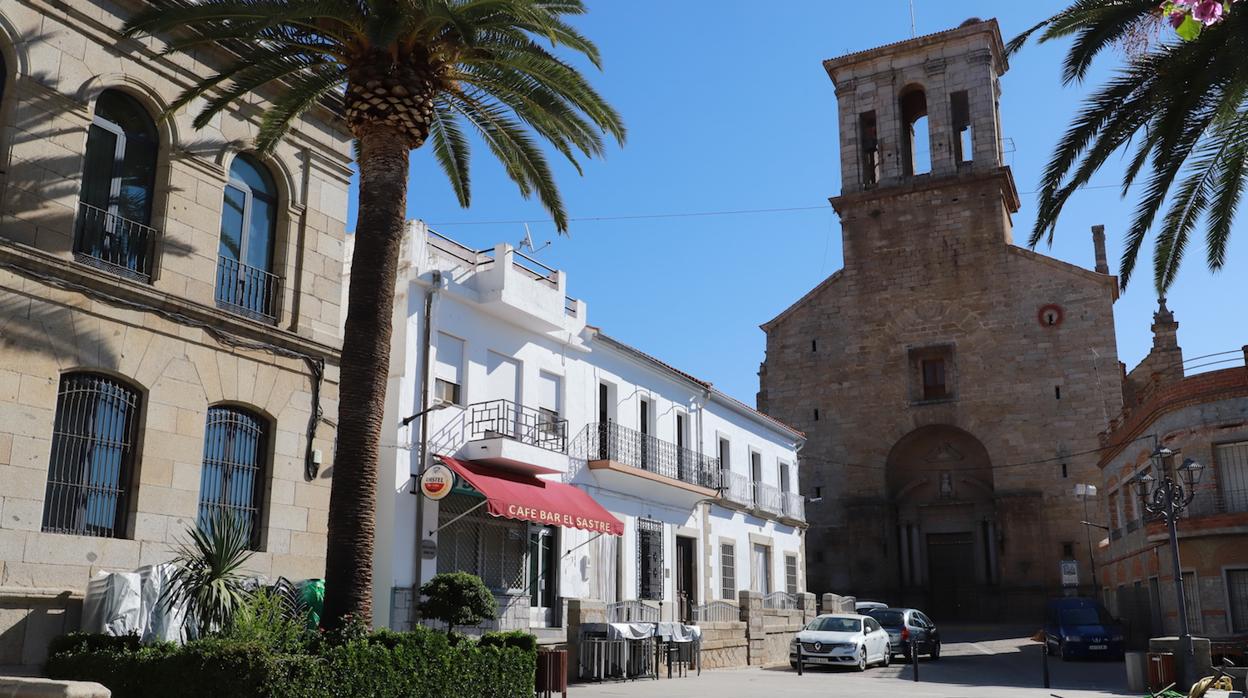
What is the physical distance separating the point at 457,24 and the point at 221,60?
16.4ft

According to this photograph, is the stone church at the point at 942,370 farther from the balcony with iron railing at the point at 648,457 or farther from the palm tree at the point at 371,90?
the palm tree at the point at 371,90

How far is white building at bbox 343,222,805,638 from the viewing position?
1833 cm

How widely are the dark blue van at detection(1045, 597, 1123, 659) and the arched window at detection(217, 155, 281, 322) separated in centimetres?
2233

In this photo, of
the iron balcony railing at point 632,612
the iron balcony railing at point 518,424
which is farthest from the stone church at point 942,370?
the iron balcony railing at point 518,424

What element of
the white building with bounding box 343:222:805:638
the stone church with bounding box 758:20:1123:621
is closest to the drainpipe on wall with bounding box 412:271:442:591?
the white building with bounding box 343:222:805:638

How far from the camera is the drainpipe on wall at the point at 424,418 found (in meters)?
17.8

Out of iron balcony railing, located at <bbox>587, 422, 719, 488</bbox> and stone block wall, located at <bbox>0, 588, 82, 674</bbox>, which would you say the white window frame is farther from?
stone block wall, located at <bbox>0, 588, 82, 674</bbox>

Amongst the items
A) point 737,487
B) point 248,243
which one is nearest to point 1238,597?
point 737,487

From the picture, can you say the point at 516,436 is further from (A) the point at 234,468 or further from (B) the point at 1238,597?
(B) the point at 1238,597

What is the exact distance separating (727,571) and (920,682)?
884 cm

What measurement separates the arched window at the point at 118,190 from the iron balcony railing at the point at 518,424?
7.26 m

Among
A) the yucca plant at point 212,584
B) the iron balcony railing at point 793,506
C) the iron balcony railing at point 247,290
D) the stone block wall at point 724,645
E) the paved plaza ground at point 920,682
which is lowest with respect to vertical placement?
the paved plaza ground at point 920,682

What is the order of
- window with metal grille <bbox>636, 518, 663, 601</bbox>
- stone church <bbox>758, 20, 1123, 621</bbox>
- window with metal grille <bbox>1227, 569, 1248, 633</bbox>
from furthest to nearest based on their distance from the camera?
stone church <bbox>758, 20, 1123, 621</bbox>, window with metal grille <bbox>1227, 569, 1248, 633</bbox>, window with metal grille <bbox>636, 518, 663, 601</bbox>

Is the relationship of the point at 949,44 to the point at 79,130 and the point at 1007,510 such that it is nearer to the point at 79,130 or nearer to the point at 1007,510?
the point at 1007,510
